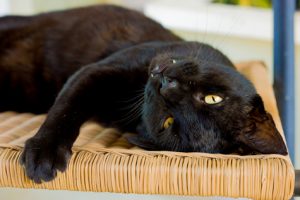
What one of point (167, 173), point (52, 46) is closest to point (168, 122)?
point (167, 173)

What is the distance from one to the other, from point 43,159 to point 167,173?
189 millimetres

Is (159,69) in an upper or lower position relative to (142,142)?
upper

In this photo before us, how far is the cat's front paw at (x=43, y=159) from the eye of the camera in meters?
0.74

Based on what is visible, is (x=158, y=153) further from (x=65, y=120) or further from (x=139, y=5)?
(x=139, y=5)

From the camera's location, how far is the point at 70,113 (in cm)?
91

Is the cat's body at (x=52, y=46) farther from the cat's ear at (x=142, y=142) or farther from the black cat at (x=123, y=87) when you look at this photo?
the cat's ear at (x=142, y=142)

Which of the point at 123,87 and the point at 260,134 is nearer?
the point at 260,134

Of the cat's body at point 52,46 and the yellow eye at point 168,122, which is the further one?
the cat's body at point 52,46

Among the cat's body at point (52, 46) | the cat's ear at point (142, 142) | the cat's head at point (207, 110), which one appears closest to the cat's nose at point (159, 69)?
the cat's head at point (207, 110)

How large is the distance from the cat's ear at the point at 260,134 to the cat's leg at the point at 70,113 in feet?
0.93

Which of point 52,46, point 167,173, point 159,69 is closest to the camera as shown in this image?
point 167,173

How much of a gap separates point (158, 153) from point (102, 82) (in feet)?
0.99

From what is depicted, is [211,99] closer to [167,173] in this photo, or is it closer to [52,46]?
[167,173]

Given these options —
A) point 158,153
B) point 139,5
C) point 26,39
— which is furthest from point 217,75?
point 139,5
